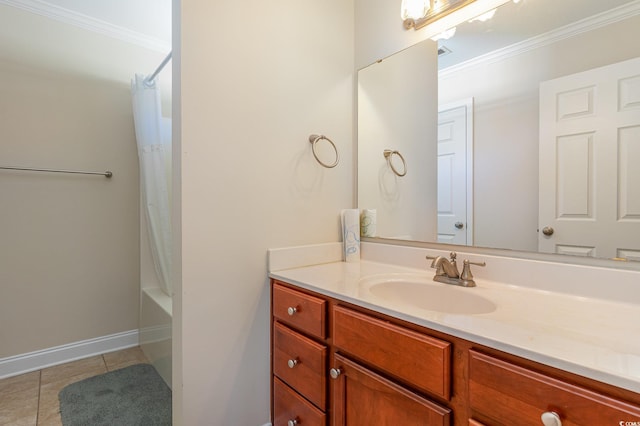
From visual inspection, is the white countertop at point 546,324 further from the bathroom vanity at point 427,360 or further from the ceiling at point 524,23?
the ceiling at point 524,23

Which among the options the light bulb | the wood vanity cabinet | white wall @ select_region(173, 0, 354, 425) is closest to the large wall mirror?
the light bulb

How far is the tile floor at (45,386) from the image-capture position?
1.50m

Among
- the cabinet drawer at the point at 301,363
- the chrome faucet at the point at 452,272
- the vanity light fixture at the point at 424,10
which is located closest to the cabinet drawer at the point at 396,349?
the cabinet drawer at the point at 301,363

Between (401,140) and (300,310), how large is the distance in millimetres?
978

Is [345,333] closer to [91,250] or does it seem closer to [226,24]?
[226,24]

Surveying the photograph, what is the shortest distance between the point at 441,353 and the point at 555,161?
81 cm

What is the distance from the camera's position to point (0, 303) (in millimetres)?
1871

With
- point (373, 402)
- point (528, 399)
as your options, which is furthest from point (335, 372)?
point (528, 399)

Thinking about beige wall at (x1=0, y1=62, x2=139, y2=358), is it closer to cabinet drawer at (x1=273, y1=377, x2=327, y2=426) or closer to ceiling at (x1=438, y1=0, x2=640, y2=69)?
cabinet drawer at (x1=273, y1=377, x2=327, y2=426)

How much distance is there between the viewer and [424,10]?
1363 mm

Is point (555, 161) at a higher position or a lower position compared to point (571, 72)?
lower

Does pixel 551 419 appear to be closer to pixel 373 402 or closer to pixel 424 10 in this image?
pixel 373 402

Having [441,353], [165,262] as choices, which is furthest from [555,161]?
[165,262]

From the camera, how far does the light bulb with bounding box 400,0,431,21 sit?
1363mm
